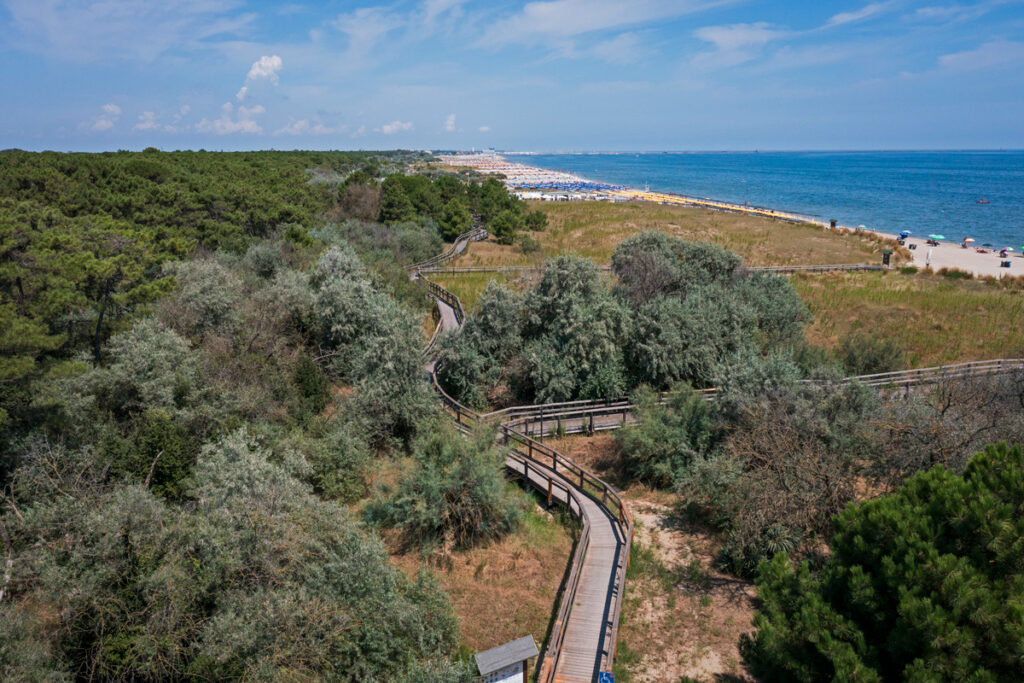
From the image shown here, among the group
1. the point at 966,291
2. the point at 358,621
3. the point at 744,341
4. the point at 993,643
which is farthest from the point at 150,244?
the point at 966,291

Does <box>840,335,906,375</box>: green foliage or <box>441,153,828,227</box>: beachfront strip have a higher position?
<box>441,153,828,227</box>: beachfront strip

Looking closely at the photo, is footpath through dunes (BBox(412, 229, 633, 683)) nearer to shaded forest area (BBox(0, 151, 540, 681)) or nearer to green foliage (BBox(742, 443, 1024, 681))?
shaded forest area (BBox(0, 151, 540, 681))

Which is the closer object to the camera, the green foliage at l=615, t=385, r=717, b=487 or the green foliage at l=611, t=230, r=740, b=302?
the green foliage at l=615, t=385, r=717, b=487

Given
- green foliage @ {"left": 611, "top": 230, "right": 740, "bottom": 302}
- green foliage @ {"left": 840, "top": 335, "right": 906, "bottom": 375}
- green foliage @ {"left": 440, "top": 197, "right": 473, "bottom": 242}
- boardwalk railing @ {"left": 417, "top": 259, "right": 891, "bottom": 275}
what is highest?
green foliage @ {"left": 440, "top": 197, "right": 473, "bottom": 242}

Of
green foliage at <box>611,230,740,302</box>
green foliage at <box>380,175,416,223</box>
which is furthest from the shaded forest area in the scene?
green foliage at <box>380,175,416,223</box>

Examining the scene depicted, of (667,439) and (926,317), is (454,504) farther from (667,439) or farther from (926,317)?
(926,317)

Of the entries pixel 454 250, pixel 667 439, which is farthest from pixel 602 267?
pixel 667 439

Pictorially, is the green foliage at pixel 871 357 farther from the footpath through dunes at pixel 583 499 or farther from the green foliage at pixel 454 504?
the green foliage at pixel 454 504
